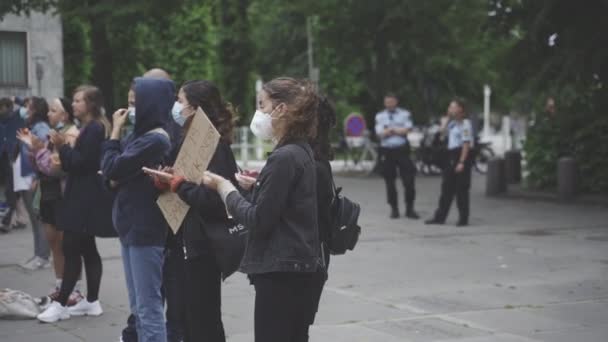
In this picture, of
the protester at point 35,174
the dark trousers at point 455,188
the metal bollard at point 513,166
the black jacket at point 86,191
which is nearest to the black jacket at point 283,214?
the black jacket at point 86,191

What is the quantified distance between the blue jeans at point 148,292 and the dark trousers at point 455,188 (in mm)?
9302

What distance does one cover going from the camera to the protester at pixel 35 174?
33.0 feet

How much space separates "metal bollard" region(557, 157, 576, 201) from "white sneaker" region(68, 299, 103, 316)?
11775 mm

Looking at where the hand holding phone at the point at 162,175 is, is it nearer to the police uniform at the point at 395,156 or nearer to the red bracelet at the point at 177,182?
the red bracelet at the point at 177,182

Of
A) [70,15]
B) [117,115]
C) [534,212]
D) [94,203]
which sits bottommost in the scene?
[534,212]

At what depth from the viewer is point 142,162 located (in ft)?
20.2

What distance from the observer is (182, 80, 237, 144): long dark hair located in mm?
5730

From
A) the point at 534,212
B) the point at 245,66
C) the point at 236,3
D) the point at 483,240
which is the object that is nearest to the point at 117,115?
the point at 483,240

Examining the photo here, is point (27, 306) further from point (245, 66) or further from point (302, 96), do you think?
point (245, 66)

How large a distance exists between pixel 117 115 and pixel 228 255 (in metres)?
1.44

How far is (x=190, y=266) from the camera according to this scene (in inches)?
221

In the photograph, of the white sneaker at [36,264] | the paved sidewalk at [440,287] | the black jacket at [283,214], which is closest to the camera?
the black jacket at [283,214]

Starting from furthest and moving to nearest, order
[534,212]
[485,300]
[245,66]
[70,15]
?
[245,66]
[70,15]
[534,212]
[485,300]

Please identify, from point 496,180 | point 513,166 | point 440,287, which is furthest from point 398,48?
point 440,287
